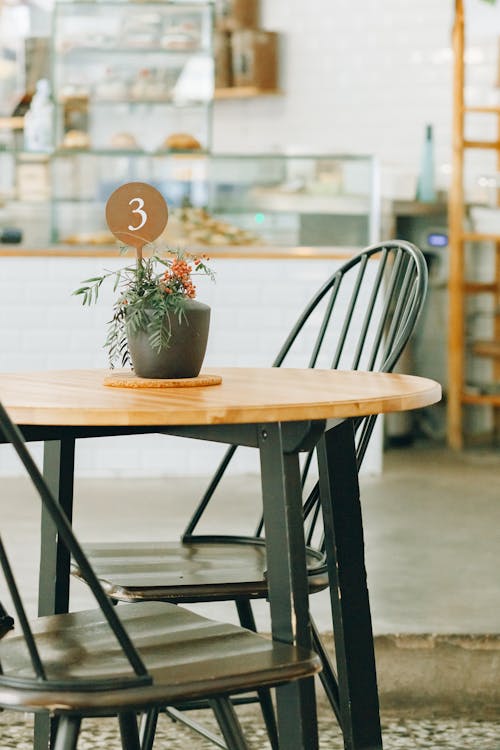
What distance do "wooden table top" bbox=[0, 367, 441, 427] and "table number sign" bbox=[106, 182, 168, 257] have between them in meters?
0.25

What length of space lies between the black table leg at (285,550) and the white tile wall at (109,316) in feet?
11.9

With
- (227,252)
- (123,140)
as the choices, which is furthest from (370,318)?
(123,140)

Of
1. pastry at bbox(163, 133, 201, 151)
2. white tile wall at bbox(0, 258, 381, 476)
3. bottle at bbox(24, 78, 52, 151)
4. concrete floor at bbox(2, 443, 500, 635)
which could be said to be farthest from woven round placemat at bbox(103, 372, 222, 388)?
pastry at bbox(163, 133, 201, 151)

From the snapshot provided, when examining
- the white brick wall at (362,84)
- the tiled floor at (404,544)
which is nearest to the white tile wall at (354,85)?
the white brick wall at (362,84)

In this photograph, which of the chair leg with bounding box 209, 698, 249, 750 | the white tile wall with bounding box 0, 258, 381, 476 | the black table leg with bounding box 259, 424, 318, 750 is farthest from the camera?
the white tile wall with bounding box 0, 258, 381, 476

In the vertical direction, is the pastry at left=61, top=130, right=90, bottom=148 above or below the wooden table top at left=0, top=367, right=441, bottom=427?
above

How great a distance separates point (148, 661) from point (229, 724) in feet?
0.46

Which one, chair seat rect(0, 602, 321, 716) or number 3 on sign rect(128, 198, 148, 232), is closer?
chair seat rect(0, 602, 321, 716)

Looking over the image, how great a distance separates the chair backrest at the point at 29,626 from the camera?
4.80ft

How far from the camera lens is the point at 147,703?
1487 mm

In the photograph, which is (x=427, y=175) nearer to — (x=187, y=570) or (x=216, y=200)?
(x=216, y=200)

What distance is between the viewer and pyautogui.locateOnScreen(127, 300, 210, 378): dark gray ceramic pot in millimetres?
1981

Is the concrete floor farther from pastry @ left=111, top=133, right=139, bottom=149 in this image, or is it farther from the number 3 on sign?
pastry @ left=111, top=133, right=139, bottom=149

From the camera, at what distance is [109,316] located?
5.41 meters
